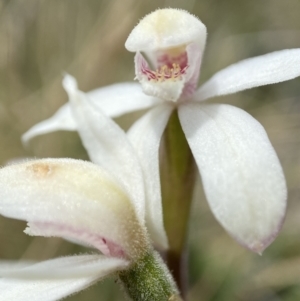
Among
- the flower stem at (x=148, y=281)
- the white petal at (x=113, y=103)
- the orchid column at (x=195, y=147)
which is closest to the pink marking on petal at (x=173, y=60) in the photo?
the orchid column at (x=195, y=147)

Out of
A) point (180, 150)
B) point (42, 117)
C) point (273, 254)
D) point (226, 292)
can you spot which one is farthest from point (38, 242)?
point (180, 150)

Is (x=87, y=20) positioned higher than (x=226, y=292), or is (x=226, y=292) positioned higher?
(x=87, y=20)

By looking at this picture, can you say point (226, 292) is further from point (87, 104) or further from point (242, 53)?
point (242, 53)

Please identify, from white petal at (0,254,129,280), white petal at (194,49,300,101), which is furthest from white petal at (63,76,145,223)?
white petal at (194,49,300,101)

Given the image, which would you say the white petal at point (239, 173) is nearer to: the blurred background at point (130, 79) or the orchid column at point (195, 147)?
the orchid column at point (195, 147)

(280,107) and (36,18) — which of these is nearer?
(280,107)

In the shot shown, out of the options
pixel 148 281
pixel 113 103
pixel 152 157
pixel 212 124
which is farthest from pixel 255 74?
pixel 148 281

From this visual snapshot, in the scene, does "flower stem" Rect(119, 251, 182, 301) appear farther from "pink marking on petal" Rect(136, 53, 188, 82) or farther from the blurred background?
the blurred background

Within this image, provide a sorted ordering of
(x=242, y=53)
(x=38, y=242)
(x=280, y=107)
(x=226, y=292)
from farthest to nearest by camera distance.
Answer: (x=242, y=53) < (x=280, y=107) < (x=38, y=242) < (x=226, y=292)
